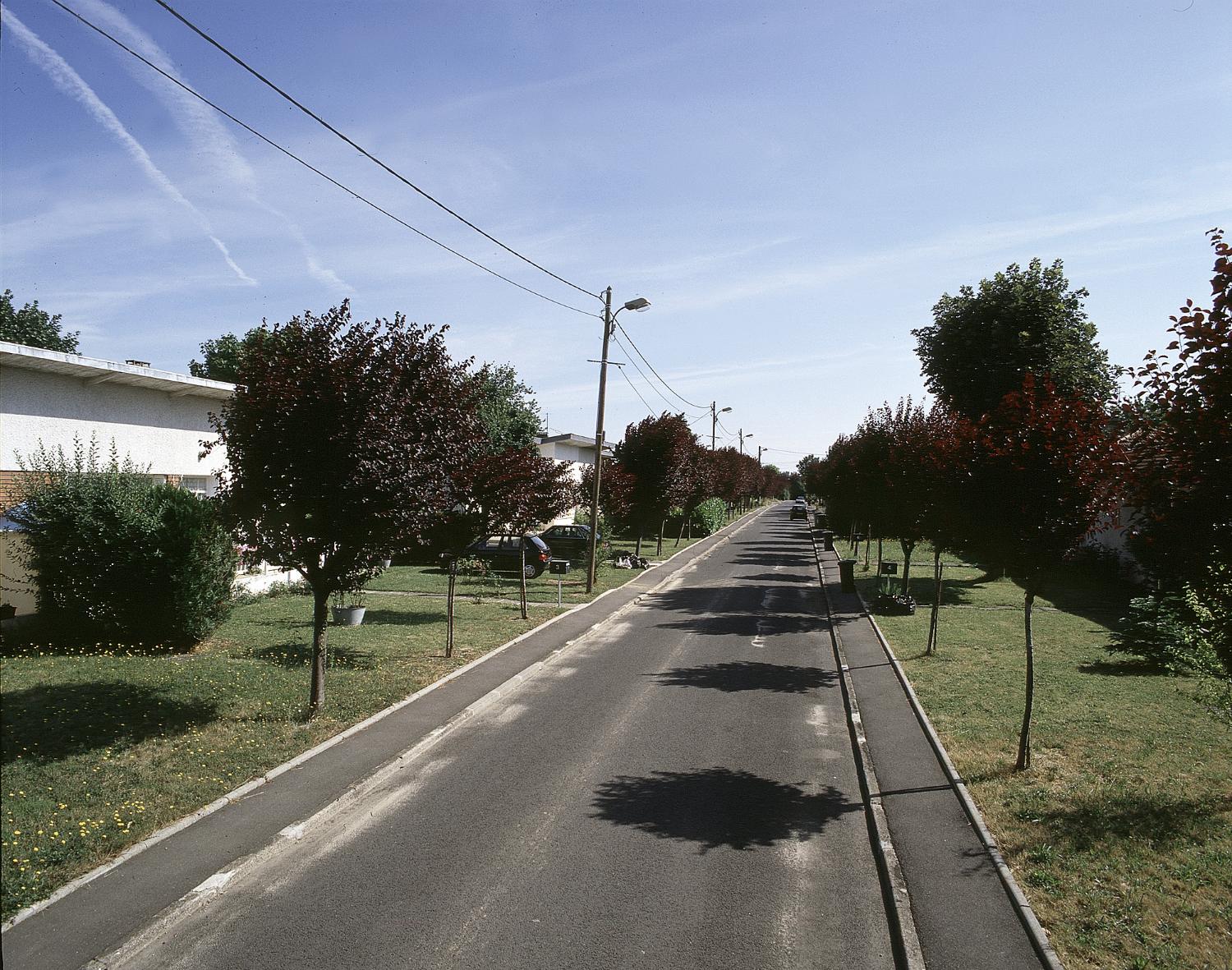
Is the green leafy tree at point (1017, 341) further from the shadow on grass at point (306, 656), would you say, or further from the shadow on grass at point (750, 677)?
the shadow on grass at point (306, 656)

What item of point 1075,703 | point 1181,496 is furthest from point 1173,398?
point 1075,703

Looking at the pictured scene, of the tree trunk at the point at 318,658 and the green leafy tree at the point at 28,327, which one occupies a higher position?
the green leafy tree at the point at 28,327

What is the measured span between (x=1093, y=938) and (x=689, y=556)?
110 feet

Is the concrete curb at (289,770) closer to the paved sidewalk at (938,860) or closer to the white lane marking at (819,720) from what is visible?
the white lane marking at (819,720)

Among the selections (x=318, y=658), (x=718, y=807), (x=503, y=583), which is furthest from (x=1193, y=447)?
(x=503, y=583)

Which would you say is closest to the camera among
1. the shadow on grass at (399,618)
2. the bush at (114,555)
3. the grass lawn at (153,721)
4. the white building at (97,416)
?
the grass lawn at (153,721)

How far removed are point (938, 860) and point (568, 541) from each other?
85.2ft

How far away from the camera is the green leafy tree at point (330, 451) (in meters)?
9.89

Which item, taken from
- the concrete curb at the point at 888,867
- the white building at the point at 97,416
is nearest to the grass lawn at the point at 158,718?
the white building at the point at 97,416

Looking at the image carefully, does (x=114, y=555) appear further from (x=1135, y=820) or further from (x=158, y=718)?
(x=1135, y=820)

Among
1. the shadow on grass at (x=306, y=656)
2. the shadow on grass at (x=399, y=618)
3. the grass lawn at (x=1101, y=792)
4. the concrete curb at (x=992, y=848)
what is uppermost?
the grass lawn at (x=1101, y=792)

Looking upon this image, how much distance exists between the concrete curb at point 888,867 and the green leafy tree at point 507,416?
12.4 m

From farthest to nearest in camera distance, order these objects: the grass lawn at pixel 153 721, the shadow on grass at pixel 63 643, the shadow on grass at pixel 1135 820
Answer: the shadow on grass at pixel 63 643
the shadow on grass at pixel 1135 820
the grass lawn at pixel 153 721

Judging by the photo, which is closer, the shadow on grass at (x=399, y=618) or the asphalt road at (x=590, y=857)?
the asphalt road at (x=590, y=857)
